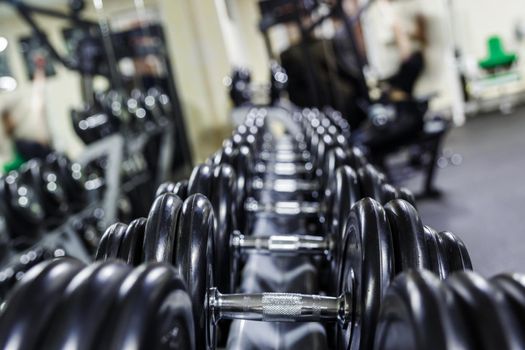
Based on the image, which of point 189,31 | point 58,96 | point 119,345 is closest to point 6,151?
point 58,96

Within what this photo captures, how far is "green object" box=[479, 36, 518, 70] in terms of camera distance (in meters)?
6.55

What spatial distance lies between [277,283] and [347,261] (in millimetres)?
411

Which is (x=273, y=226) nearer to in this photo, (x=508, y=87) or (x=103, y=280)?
(x=103, y=280)

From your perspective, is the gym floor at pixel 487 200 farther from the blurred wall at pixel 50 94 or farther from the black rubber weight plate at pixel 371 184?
the blurred wall at pixel 50 94

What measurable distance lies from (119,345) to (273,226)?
1250 mm

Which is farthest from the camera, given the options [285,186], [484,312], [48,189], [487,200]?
[487,200]

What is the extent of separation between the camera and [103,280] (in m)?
0.46

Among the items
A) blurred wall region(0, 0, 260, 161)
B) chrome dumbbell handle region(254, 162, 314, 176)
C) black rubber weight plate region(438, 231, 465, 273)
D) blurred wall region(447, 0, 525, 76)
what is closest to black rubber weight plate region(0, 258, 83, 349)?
black rubber weight plate region(438, 231, 465, 273)

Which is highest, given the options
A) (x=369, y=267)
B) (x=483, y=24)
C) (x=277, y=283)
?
(x=483, y=24)

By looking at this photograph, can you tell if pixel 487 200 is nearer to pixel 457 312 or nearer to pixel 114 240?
pixel 114 240

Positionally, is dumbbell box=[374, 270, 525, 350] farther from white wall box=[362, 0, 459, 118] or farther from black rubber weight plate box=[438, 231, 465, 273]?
white wall box=[362, 0, 459, 118]

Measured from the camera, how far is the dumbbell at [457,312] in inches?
15.3

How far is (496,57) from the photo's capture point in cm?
659

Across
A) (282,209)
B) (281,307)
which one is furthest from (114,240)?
(282,209)
